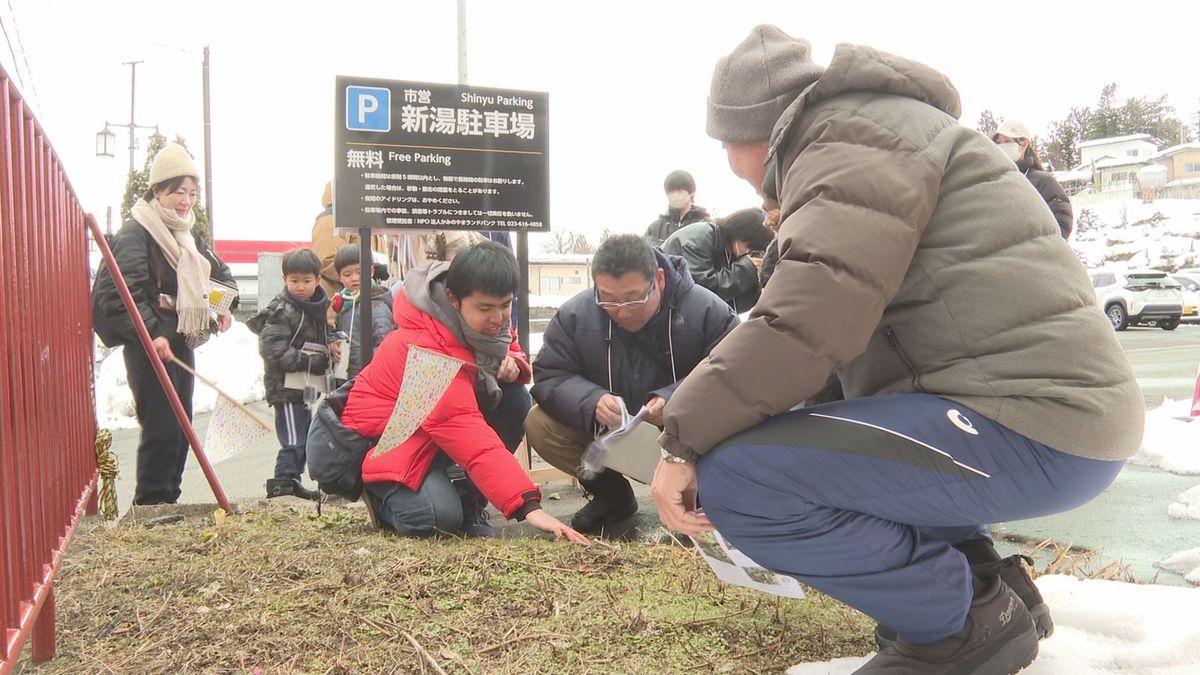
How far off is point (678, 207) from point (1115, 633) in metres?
4.41

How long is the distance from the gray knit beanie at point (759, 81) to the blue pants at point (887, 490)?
63 centimetres

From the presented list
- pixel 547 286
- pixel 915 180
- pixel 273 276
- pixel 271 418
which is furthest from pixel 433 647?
pixel 547 286

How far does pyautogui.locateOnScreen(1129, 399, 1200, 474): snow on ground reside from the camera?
4.63 metres

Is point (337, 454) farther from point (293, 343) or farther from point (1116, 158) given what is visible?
point (1116, 158)

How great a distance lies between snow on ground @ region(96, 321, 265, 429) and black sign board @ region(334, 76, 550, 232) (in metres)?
3.84

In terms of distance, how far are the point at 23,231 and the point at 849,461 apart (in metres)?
1.86

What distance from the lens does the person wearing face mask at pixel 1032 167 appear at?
432 centimetres

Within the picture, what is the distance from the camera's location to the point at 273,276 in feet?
52.2

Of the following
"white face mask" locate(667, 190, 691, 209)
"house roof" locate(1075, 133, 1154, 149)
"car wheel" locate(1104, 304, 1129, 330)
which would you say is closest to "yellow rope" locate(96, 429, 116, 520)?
"white face mask" locate(667, 190, 691, 209)

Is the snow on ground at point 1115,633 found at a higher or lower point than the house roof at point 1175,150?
lower

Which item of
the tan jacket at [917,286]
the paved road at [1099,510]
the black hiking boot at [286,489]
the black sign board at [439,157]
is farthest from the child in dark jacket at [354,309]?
the tan jacket at [917,286]

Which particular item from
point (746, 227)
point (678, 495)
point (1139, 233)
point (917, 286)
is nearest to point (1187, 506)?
point (746, 227)

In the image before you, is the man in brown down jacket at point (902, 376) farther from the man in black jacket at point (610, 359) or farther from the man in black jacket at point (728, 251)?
the man in black jacket at point (728, 251)

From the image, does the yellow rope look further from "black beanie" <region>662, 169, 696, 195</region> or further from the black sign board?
"black beanie" <region>662, 169, 696, 195</region>
